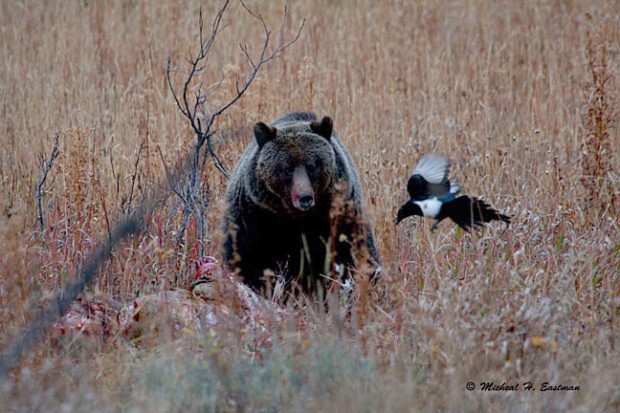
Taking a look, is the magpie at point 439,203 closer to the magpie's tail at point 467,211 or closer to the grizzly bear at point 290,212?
the magpie's tail at point 467,211

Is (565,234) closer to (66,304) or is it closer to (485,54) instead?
(66,304)

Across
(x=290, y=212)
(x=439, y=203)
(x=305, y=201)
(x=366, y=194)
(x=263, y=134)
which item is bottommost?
(x=366, y=194)

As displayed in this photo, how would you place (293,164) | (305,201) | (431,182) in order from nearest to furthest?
(431,182), (305,201), (293,164)

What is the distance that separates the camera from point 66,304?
12.1 feet

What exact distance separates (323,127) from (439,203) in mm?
1156

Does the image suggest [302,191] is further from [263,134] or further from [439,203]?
[439,203]

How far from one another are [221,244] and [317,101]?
348cm

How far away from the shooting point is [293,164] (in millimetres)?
5211

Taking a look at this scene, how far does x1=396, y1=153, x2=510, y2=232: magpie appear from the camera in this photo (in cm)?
462

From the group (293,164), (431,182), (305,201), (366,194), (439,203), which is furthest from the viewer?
(366,194)

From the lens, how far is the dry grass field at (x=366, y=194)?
11.5 feet
